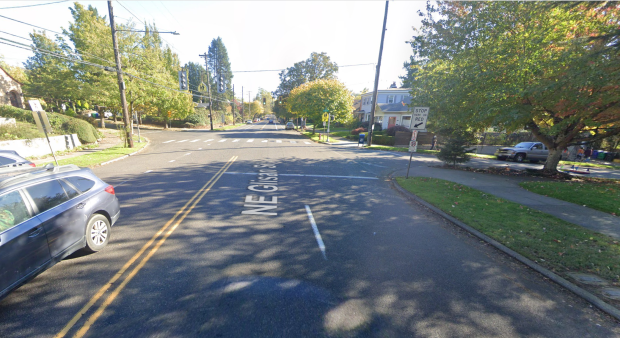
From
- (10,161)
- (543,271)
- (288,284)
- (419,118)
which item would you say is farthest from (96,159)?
(543,271)

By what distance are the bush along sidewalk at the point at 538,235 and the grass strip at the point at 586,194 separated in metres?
2.48

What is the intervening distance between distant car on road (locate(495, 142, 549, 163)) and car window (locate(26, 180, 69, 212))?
25969 millimetres

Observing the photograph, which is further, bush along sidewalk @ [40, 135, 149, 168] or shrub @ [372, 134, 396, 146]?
shrub @ [372, 134, 396, 146]

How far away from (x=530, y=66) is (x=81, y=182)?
48.2 ft

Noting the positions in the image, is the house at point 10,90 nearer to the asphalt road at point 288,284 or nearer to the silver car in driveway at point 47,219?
the asphalt road at point 288,284

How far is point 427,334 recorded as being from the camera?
3014mm

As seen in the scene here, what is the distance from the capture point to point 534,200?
8.53 m

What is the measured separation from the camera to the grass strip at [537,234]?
4.56m

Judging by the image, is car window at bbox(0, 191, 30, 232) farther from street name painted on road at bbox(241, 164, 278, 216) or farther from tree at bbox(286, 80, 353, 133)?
tree at bbox(286, 80, 353, 133)

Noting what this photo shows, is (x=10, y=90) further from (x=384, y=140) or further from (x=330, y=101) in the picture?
(x=384, y=140)

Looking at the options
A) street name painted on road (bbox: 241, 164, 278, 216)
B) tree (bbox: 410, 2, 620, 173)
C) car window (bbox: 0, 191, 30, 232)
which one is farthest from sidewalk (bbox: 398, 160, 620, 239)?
car window (bbox: 0, 191, 30, 232)

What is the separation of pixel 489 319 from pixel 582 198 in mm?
8795

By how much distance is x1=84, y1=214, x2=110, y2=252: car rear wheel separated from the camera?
14.3 feet

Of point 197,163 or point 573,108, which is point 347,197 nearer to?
point 197,163
